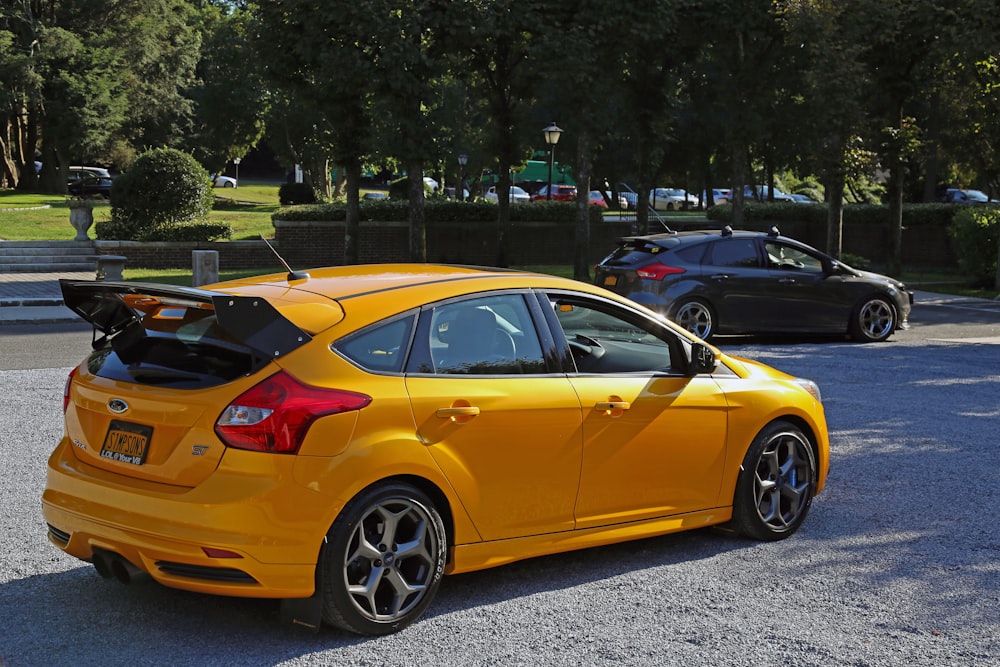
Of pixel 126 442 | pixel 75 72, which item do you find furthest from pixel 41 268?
pixel 75 72

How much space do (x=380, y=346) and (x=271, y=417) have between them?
2.03ft

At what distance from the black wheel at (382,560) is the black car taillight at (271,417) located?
0.38 m

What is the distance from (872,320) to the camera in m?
15.9

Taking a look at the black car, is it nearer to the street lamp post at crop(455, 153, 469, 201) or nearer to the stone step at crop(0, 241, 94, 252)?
the stone step at crop(0, 241, 94, 252)

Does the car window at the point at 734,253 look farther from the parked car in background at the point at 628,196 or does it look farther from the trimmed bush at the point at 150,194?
the parked car in background at the point at 628,196

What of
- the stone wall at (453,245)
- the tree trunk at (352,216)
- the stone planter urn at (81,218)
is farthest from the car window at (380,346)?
the stone planter urn at (81,218)

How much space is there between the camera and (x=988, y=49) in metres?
22.2

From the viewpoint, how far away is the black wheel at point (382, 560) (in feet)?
14.7

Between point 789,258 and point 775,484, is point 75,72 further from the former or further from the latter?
point 775,484

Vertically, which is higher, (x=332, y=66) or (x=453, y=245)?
(x=332, y=66)

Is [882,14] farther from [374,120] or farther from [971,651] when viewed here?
[971,651]

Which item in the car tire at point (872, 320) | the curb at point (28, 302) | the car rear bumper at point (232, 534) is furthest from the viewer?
the curb at point (28, 302)

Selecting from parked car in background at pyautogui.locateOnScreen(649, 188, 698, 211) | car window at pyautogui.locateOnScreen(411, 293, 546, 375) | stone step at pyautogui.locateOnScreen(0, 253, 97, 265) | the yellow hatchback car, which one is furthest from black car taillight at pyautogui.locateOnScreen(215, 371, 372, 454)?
parked car in background at pyautogui.locateOnScreen(649, 188, 698, 211)

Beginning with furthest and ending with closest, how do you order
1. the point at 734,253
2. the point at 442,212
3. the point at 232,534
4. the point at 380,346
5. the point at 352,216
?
the point at 442,212
the point at 352,216
the point at 734,253
the point at 380,346
the point at 232,534
